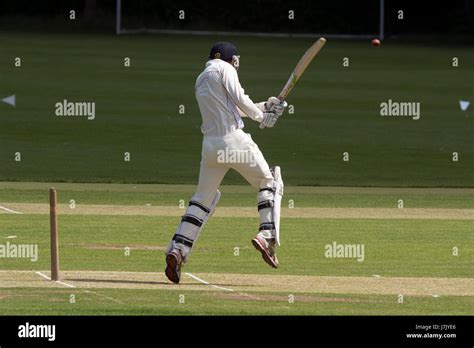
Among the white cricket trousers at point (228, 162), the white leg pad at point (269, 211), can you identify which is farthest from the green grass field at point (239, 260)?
the white cricket trousers at point (228, 162)

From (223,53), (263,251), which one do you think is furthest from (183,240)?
(223,53)

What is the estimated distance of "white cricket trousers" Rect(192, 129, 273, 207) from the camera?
15.2 m

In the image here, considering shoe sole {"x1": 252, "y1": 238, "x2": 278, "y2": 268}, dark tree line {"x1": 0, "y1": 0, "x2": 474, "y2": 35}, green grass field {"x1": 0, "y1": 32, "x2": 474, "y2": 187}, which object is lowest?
shoe sole {"x1": 252, "y1": 238, "x2": 278, "y2": 268}

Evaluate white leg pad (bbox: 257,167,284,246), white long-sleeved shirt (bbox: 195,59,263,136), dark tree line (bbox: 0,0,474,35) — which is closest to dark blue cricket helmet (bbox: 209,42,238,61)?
white long-sleeved shirt (bbox: 195,59,263,136)

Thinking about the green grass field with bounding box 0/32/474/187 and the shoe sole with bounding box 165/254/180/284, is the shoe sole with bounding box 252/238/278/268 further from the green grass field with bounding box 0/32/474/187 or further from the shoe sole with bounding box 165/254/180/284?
the green grass field with bounding box 0/32/474/187

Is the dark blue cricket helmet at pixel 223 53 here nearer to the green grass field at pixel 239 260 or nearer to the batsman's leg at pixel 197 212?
the batsman's leg at pixel 197 212

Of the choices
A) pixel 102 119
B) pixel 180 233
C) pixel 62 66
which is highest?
pixel 62 66

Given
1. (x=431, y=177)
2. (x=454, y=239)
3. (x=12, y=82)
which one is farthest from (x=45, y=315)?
(x=12, y=82)

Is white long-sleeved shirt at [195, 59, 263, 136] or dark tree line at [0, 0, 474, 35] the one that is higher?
dark tree line at [0, 0, 474, 35]

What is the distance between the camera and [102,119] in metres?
39.3

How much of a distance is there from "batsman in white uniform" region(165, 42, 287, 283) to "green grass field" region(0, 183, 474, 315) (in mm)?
523
